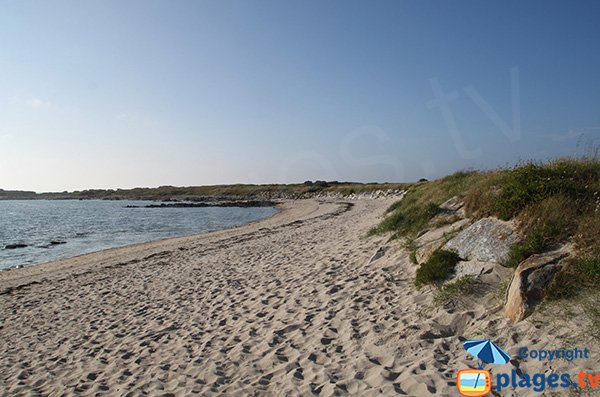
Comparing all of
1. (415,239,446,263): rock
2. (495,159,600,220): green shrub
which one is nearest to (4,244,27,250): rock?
(415,239,446,263): rock

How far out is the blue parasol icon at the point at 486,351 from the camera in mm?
4643

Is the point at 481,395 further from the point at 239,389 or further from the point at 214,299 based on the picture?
the point at 214,299

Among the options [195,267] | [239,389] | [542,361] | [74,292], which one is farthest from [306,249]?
[542,361]

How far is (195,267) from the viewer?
1380cm

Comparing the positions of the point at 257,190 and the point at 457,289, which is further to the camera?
the point at 257,190

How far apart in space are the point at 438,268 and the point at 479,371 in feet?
9.87

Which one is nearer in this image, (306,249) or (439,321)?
(439,321)

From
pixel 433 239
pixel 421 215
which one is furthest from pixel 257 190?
pixel 433 239

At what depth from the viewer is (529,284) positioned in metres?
5.40

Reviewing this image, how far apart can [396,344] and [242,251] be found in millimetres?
11325

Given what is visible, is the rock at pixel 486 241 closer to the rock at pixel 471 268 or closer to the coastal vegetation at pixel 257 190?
the rock at pixel 471 268

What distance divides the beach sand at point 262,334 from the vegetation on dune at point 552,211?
32.1 inches

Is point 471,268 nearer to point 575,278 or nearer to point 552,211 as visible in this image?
point 552,211

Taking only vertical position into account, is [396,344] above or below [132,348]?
above
